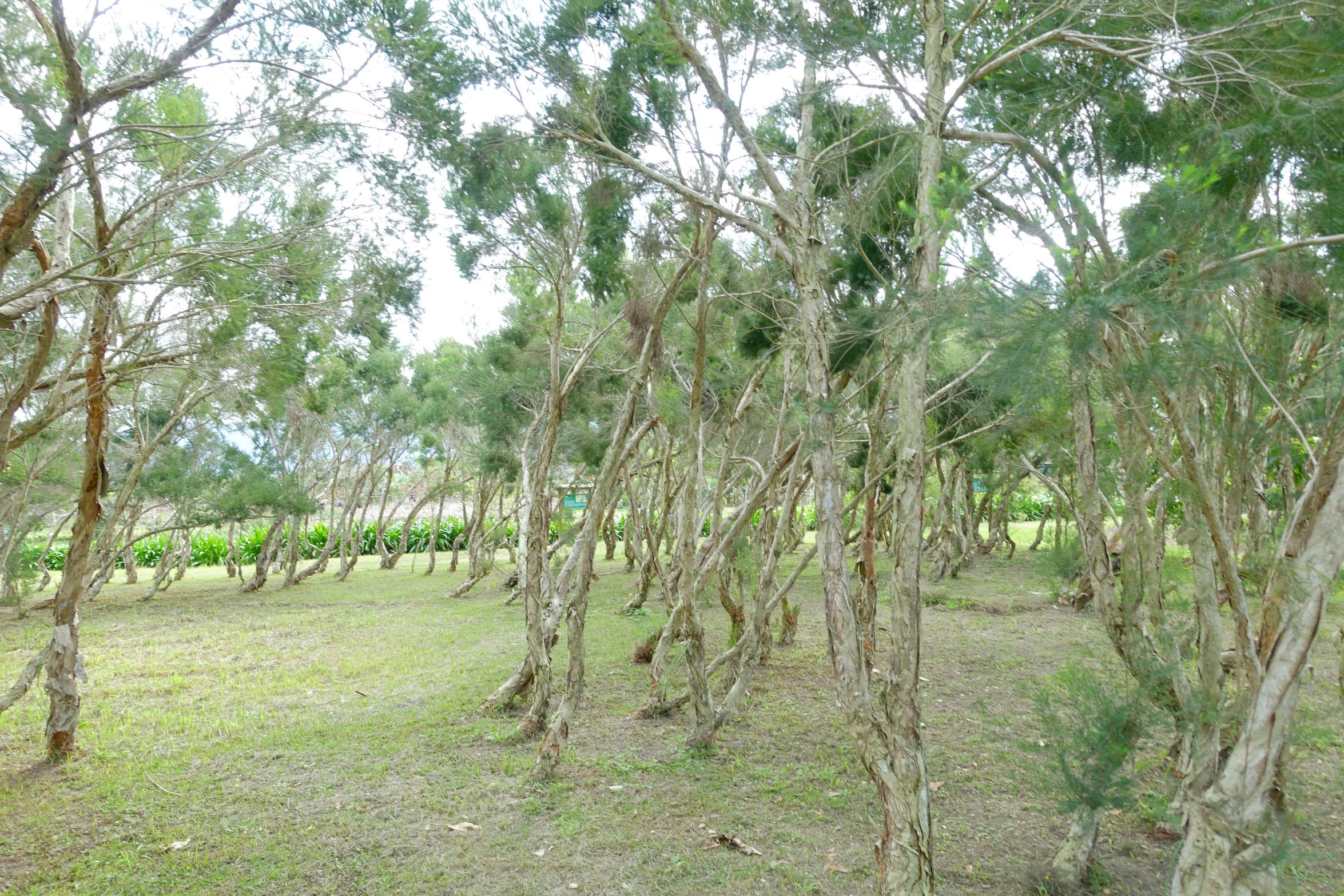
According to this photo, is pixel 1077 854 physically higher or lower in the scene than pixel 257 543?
lower

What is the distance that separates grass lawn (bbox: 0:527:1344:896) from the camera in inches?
141

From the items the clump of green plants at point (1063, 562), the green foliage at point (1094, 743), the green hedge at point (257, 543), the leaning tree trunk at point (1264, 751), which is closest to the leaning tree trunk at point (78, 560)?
the green foliage at point (1094, 743)

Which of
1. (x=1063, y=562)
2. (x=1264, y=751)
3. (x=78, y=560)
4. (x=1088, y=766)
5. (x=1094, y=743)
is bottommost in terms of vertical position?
(x=1088, y=766)

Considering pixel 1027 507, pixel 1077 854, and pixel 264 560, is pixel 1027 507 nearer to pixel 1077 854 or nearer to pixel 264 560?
pixel 264 560

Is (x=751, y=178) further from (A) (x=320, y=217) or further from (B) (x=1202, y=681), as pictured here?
(B) (x=1202, y=681)

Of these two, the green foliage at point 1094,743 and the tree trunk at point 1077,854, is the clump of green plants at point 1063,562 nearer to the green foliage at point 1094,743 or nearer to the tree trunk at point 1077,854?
the green foliage at point 1094,743

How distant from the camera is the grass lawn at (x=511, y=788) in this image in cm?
359

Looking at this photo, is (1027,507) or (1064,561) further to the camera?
(1027,507)

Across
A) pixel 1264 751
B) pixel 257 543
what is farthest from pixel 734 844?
pixel 257 543

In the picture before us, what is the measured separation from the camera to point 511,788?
15.3 ft

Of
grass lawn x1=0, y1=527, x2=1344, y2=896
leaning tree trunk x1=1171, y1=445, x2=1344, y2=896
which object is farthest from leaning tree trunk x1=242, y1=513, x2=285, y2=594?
leaning tree trunk x1=1171, y1=445, x2=1344, y2=896

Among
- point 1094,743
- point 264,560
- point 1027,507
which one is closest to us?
point 1094,743

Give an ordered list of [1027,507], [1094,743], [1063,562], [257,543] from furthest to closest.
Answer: [1027,507], [257,543], [1063,562], [1094,743]

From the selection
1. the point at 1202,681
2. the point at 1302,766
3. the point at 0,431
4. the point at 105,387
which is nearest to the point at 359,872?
the point at 0,431
